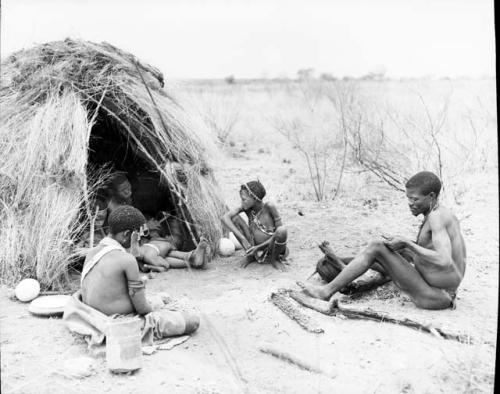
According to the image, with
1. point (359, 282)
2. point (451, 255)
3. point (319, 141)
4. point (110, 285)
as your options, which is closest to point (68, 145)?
point (110, 285)

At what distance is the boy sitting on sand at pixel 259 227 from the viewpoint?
5.59 metres

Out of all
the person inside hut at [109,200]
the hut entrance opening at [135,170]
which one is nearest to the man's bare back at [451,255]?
the hut entrance opening at [135,170]

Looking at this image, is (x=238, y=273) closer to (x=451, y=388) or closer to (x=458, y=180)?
(x=451, y=388)

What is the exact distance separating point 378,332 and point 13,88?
4.27 m

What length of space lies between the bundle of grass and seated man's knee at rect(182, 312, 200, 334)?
1.47 metres

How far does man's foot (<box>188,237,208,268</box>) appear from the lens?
5512 mm

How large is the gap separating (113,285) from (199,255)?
6.33 feet

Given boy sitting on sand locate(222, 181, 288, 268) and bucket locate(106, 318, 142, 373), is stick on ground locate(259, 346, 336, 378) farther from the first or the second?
boy sitting on sand locate(222, 181, 288, 268)

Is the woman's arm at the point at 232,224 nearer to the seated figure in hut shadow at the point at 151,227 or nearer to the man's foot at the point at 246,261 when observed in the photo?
the man's foot at the point at 246,261

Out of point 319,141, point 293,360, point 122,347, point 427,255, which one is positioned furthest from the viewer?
point 319,141

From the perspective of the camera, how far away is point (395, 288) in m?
4.73

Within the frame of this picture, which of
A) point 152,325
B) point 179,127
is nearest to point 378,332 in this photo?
point 152,325

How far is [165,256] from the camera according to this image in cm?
574

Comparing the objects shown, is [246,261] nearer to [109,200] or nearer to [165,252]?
[165,252]
